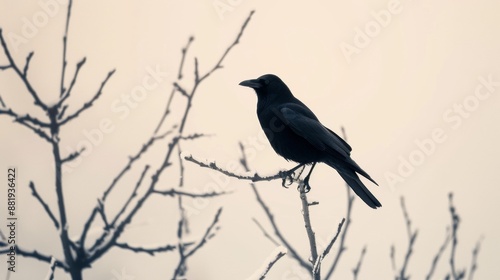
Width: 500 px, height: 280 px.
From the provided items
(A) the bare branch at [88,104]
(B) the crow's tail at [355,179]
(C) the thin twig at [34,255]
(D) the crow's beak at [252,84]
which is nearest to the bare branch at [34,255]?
(C) the thin twig at [34,255]

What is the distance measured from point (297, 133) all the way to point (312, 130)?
13cm

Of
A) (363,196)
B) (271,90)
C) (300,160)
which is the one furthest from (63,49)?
(271,90)

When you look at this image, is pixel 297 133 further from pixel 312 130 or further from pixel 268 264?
pixel 268 264

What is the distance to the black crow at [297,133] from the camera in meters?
4.21

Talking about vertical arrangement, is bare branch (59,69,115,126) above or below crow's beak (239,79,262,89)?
below

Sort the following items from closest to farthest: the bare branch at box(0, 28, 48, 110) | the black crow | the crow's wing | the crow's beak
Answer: the bare branch at box(0, 28, 48, 110)
the black crow
the crow's wing
the crow's beak

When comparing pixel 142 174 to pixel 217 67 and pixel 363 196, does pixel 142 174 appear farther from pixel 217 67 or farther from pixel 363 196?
pixel 363 196

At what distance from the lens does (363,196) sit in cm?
387

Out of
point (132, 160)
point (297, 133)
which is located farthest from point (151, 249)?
point (297, 133)

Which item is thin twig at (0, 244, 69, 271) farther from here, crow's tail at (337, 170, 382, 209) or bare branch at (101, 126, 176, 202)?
crow's tail at (337, 170, 382, 209)

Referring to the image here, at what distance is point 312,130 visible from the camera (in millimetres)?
4805

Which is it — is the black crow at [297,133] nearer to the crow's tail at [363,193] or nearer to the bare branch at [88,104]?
the crow's tail at [363,193]

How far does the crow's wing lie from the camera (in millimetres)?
4426

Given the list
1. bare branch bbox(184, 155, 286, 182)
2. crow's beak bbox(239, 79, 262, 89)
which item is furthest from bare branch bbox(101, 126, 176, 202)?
crow's beak bbox(239, 79, 262, 89)
